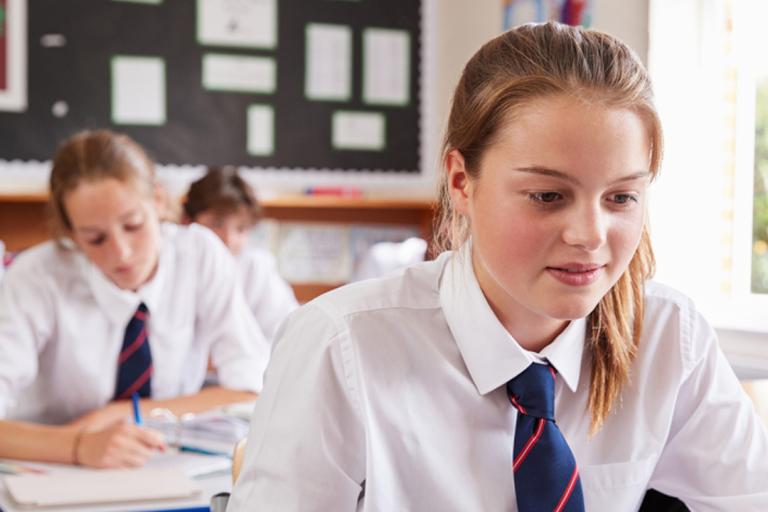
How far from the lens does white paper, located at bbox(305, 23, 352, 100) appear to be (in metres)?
4.10

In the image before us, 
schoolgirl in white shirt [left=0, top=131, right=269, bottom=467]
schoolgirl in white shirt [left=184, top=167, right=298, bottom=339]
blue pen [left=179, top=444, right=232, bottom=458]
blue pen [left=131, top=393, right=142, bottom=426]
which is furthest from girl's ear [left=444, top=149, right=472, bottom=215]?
schoolgirl in white shirt [left=184, top=167, right=298, bottom=339]

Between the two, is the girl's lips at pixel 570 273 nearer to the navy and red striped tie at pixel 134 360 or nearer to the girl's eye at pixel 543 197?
the girl's eye at pixel 543 197

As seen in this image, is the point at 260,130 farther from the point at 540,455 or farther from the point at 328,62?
the point at 540,455

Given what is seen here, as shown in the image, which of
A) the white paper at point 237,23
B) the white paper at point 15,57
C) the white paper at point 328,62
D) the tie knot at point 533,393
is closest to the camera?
the tie knot at point 533,393

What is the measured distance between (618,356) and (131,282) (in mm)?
1413

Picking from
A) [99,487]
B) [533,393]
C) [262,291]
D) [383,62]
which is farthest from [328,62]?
[533,393]

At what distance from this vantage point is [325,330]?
1.09m

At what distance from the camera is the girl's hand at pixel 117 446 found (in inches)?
67.7

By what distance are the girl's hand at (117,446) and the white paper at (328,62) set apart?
8.34 feet

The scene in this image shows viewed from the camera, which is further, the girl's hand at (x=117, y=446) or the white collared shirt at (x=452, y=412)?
the girl's hand at (x=117, y=446)

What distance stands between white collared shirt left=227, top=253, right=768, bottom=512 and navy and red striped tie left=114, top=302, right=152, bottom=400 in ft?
4.14

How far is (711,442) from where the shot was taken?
1216mm

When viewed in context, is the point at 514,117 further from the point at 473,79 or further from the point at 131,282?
the point at 131,282

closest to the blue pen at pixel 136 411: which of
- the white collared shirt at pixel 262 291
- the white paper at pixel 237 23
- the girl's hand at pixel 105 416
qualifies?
the girl's hand at pixel 105 416
